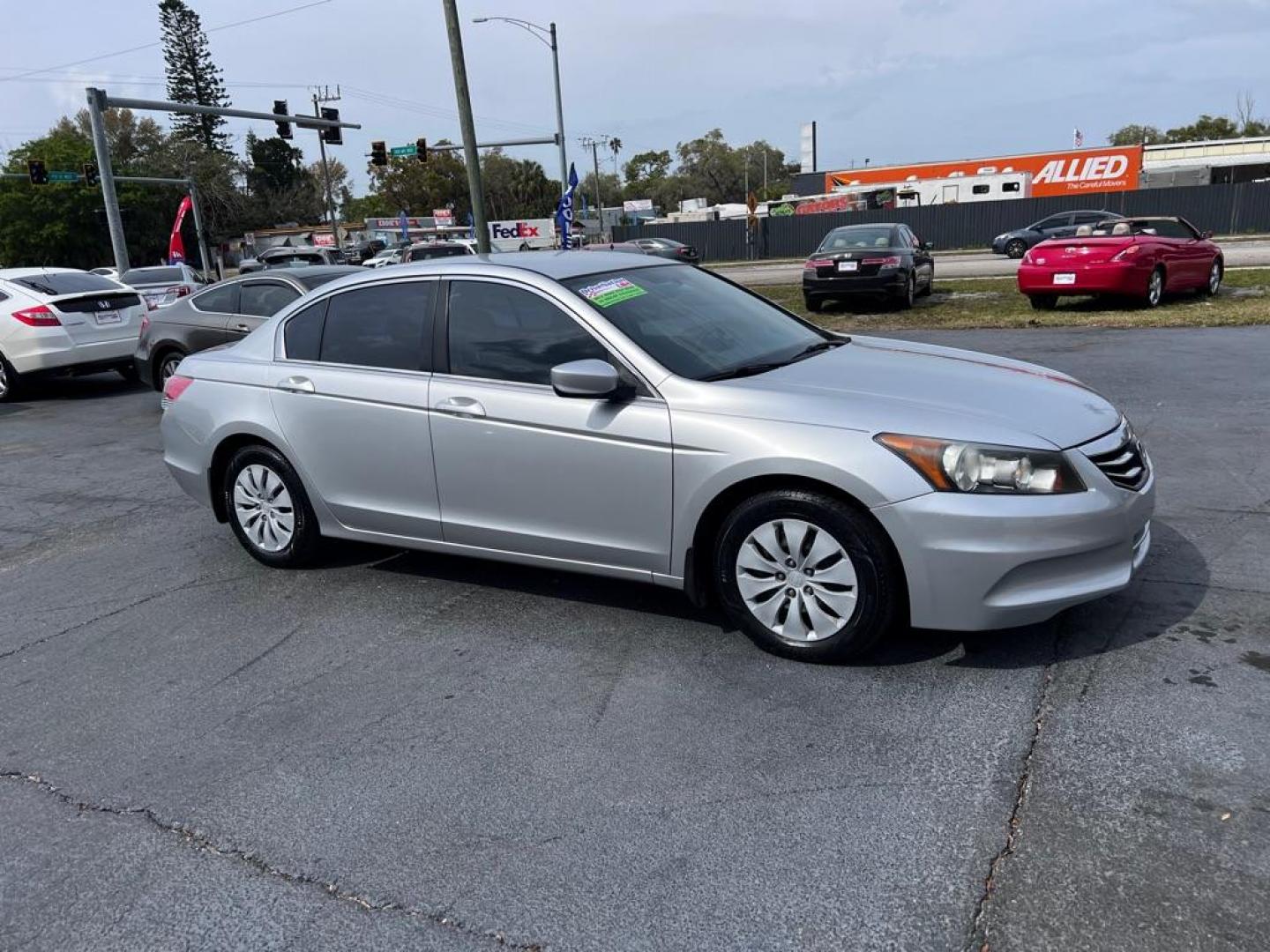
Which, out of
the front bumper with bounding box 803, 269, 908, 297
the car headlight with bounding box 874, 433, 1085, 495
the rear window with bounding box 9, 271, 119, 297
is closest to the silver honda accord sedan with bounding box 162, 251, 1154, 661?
the car headlight with bounding box 874, 433, 1085, 495

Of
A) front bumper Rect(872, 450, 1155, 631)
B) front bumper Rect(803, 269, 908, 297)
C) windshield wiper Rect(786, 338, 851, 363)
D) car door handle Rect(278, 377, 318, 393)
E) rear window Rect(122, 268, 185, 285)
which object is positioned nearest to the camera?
front bumper Rect(872, 450, 1155, 631)

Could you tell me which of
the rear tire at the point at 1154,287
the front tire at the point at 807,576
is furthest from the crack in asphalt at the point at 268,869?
the rear tire at the point at 1154,287

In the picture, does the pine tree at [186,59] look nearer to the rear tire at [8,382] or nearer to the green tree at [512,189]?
the green tree at [512,189]

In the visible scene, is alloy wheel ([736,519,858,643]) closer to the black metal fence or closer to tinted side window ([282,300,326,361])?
tinted side window ([282,300,326,361])

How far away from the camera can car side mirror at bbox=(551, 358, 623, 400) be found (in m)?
4.00

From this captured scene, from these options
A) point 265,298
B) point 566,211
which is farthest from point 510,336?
point 566,211

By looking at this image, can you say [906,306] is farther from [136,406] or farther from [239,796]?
[239,796]

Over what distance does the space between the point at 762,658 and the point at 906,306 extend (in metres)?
13.9

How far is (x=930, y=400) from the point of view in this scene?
3.88 meters

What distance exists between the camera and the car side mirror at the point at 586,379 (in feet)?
13.1

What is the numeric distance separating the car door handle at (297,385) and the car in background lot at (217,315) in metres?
4.85

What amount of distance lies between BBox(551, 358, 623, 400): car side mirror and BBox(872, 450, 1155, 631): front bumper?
118cm

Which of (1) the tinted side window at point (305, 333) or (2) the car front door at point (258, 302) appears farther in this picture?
(2) the car front door at point (258, 302)

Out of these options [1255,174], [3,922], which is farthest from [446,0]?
[1255,174]
